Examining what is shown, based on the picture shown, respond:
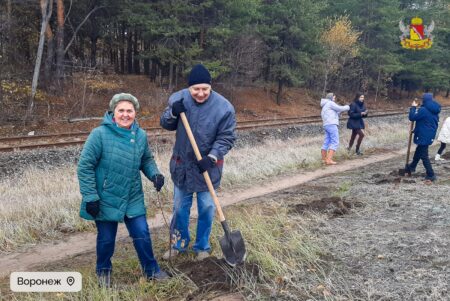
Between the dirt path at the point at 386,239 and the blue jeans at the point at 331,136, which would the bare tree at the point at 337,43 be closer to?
the blue jeans at the point at 331,136

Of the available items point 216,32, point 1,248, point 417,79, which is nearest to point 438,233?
point 1,248

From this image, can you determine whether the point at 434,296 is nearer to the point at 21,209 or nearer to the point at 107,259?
the point at 107,259

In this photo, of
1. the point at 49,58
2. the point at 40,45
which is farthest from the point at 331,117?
the point at 49,58

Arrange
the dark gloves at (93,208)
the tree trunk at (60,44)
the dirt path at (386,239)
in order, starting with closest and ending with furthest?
the dark gloves at (93,208) < the dirt path at (386,239) < the tree trunk at (60,44)

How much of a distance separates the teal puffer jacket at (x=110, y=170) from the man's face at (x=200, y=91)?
0.70 m

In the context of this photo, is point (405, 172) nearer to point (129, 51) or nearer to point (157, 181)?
point (157, 181)

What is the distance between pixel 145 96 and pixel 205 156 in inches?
810

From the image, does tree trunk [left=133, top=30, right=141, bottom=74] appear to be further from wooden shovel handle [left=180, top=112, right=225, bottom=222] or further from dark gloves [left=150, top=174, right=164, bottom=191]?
dark gloves [left=150, top=174, right=164, bottom=191]

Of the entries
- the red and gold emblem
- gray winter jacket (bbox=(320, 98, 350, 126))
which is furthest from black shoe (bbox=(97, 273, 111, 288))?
the red and gold emblem

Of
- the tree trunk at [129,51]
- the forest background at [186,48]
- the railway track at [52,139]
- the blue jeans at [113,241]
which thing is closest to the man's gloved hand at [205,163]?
the blue jeans at [113,241]

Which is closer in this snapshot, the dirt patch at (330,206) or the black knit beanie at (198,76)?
the black knit beanie at (198,76)

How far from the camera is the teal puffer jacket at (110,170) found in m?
3.64

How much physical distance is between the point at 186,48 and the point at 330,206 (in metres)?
18.3

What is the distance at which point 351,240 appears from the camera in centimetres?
483
